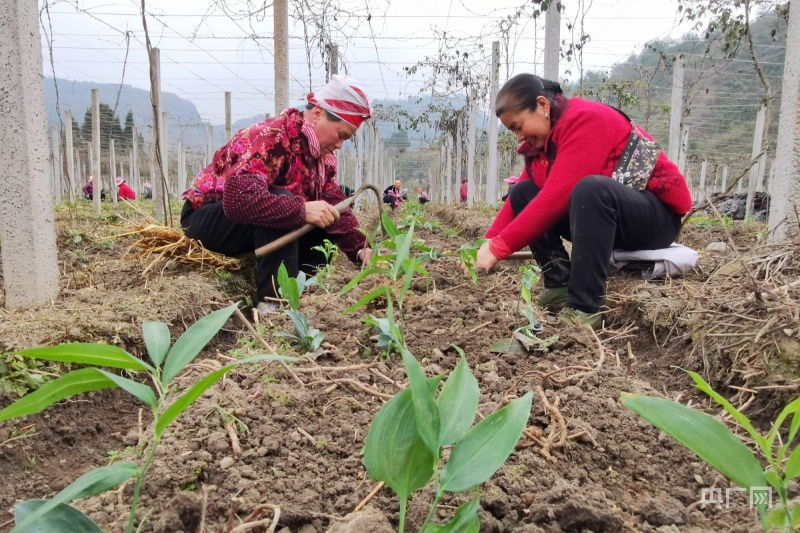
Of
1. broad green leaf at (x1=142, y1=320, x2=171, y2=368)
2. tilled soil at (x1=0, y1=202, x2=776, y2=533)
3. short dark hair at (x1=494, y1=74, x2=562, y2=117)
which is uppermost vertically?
short dark hair at (x1=494, y1=74, x2=562, y2=117)

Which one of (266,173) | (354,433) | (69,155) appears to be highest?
(69,155)

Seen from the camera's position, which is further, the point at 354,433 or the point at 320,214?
the point at 320,214

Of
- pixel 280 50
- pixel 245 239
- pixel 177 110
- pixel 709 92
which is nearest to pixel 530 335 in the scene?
pixel 245 239

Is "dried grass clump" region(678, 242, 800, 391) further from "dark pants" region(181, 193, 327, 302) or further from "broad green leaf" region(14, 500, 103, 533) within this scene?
"dark pants" region(181, 193, 327, 302)

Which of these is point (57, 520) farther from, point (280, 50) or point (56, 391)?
point (280, 50)

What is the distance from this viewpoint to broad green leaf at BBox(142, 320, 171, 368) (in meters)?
0.67

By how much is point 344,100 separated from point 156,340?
2132mm

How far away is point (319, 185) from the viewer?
3105 mm

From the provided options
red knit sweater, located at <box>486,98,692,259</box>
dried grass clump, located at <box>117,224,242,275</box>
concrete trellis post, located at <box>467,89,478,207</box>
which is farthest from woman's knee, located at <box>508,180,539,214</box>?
concrete trellis post, located at <box>467,89,478,207</box>

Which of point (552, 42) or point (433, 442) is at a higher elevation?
point (552, 42)

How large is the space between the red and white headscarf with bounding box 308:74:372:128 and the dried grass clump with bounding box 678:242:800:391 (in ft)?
5.63

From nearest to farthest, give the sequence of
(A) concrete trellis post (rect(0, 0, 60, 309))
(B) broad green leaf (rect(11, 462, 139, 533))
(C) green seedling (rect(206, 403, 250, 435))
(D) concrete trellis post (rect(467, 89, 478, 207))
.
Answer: (B) broad green leaf (rect(11, 462, 139, 533)), (C) green seedling (rect(206, 403, 250, 435)), (A) concrete trellis post (rect(0, 0, 60, 309)), (D) concrete trellis post (rect(467, 89, 478, 207))

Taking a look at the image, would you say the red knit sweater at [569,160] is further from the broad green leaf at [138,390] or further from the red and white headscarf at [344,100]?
the broad green leaf at [138,390]

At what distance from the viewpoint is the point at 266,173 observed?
2.65 meters
